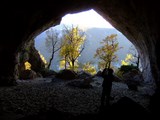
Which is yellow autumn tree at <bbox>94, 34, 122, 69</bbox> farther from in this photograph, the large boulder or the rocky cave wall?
the rocky cave wall

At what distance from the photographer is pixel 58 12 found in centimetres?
2242

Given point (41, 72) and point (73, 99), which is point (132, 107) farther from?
point (41, 72)

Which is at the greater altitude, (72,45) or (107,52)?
(72,45)

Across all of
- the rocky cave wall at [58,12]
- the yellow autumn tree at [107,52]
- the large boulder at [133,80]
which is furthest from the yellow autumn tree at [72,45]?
the rocky cave wall at [58,12]

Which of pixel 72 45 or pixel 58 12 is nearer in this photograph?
pixel 58 12

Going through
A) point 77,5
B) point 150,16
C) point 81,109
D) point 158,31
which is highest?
point 77,5

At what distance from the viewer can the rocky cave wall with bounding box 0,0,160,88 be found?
16.4m

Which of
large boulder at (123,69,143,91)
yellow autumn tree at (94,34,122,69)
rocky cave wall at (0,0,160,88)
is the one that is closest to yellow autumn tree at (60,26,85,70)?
yellow autumn tree at (94,34,122,69)

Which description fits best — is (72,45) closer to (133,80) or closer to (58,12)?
(133,80)

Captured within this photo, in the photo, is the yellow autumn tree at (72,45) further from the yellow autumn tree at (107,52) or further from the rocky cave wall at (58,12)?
the rocky cave wall at (58,12)

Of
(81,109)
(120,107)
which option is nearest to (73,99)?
(81,109)

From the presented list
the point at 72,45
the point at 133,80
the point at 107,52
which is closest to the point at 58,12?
the point at 133,80

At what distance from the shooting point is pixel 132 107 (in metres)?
11.9

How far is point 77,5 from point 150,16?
803 centimetres
